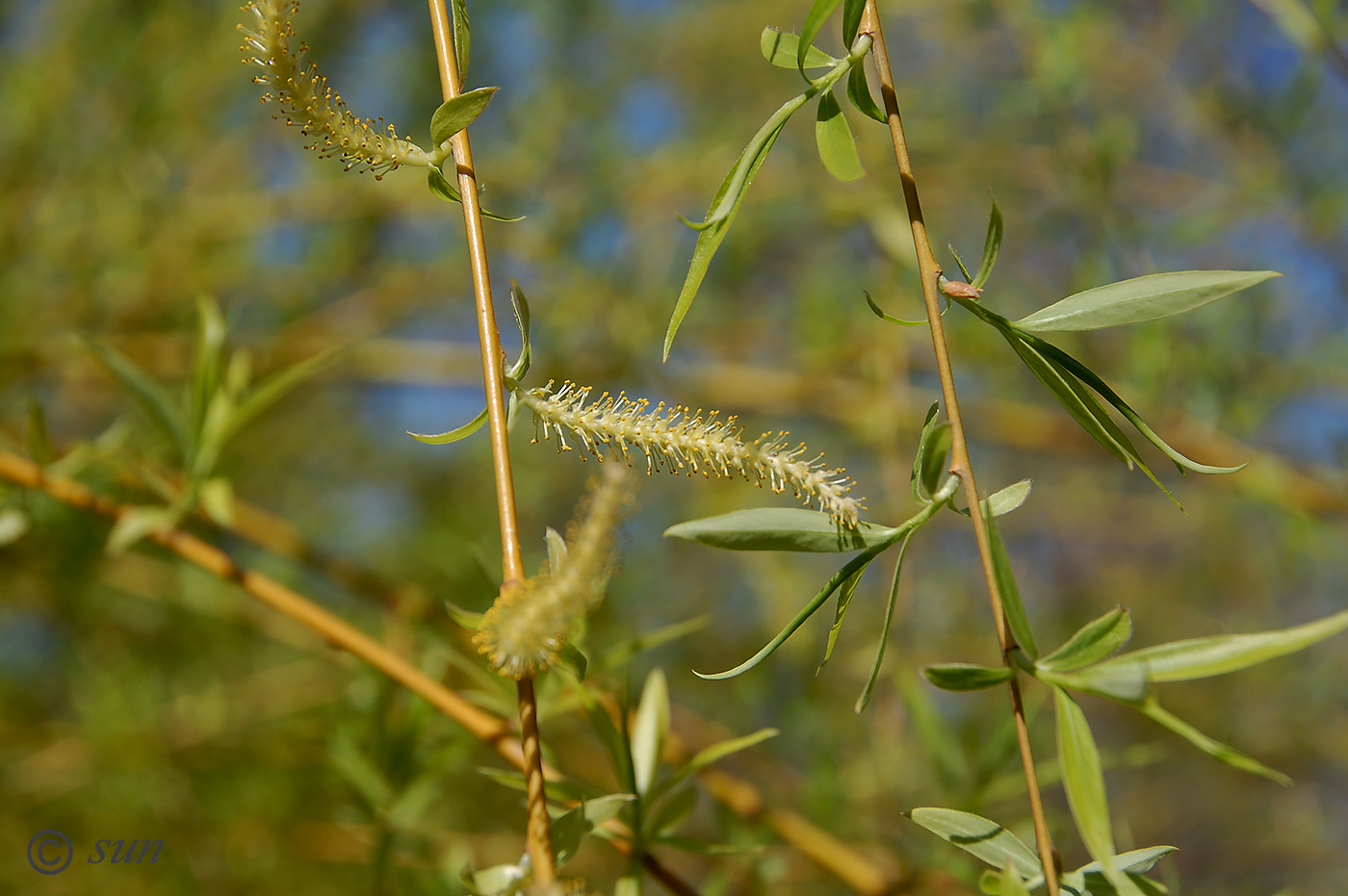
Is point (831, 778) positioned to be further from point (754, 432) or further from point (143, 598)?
point (143, 598)

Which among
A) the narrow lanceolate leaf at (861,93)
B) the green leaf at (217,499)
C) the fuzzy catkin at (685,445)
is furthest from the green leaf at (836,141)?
the green leaf at (217,499)

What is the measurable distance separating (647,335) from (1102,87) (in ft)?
3.30

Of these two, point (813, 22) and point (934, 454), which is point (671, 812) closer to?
point (934, 454)

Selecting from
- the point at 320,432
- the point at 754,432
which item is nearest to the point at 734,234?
the point at 754,432

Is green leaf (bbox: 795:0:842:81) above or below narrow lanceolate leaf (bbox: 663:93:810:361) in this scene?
above

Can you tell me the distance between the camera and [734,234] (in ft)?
4.23

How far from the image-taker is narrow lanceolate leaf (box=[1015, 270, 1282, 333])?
311mm

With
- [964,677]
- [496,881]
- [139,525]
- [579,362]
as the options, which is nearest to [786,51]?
[964,677]

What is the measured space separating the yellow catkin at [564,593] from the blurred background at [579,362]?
1.32 feet

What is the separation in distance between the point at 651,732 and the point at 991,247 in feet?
1.08

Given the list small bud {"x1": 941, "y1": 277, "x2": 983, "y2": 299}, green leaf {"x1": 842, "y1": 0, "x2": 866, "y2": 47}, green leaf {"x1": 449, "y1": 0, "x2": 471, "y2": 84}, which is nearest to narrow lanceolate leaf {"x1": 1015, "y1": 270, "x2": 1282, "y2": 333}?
small bud {"x1": 941, "y1": 277, "x2": 983, "y2": 299}

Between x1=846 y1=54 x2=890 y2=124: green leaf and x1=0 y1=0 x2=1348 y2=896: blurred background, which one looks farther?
x1=0 y1=0 x2=1348 y2=896: blurred background

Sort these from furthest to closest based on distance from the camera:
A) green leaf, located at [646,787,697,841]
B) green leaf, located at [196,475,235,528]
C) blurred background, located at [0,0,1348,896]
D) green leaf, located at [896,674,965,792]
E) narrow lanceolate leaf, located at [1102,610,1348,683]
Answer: blurred background, located at [0,0,1348,896] < green leaf, located at [896,674,965,792] < green leaf, located at [196,475,235,528] < green leaf, located at [646,787,697,841] < narrow lanceolate leaf, located at [1102,610,1348,683]

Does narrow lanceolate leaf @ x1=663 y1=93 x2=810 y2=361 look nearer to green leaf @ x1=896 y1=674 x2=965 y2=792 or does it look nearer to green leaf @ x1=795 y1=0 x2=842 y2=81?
green leaf @ x1=795 y1=0 x2=842 y2=81
